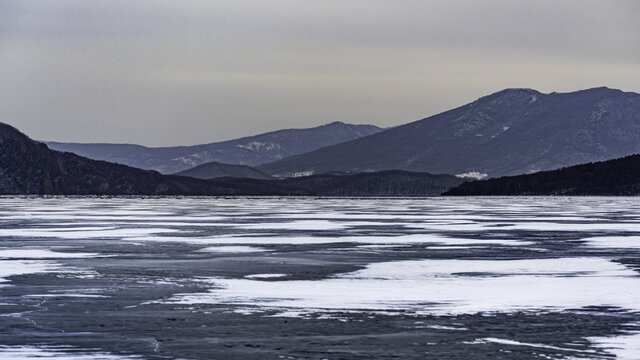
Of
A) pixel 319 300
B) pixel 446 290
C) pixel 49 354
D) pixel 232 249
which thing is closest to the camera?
pixel 49 354

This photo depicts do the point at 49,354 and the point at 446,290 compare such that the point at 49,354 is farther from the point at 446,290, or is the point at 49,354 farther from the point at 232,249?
the point at 232,249

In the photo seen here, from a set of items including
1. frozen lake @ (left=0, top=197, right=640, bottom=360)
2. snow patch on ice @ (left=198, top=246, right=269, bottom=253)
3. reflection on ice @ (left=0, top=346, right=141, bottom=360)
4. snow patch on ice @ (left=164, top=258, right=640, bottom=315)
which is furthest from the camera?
snow patch on ice @ (left=198, top=246, right=269, bottom=253)

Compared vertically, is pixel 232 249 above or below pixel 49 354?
above

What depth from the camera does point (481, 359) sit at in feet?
63.1

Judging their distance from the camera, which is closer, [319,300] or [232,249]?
[319,300]

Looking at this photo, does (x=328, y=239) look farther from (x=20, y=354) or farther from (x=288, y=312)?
(x=20, y=354)

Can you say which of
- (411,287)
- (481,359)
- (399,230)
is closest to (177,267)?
(411,287)

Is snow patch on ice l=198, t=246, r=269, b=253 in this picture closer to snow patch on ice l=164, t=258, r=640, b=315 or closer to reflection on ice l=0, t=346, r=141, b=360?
snow patch on ice l=164, t=258, r=640, b=315

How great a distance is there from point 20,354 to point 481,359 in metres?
8.07

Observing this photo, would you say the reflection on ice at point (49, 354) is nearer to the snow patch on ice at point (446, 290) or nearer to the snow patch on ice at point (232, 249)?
the snow patch on ice at point (446, 290)

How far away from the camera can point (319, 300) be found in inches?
1064

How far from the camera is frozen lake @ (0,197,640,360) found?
67.1 ft

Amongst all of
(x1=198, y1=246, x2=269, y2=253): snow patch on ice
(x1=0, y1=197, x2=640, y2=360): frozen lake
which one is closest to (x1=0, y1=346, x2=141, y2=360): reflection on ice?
(x1=0, y1=197, x2=640, y2=360): frozen lake

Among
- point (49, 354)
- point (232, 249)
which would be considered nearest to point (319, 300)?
point (49, 354)
